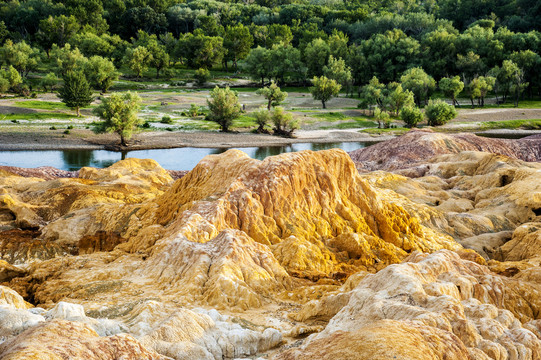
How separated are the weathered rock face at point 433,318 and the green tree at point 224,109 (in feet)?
259

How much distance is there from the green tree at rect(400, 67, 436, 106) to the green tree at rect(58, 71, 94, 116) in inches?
2601

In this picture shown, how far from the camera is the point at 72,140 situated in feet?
271

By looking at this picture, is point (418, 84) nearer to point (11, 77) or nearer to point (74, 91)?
point (74, 91)

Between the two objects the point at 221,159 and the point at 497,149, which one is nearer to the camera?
the point at 221,159

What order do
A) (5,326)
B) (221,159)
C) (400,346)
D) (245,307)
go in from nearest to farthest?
(400,346), (5,326), (245,307), (221,159)

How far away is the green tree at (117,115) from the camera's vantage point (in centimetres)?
7925

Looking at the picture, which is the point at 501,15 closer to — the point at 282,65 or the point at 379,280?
the point at 282,65

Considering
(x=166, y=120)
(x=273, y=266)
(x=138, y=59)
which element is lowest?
(x=273, y=266)

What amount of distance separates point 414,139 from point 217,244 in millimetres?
47869

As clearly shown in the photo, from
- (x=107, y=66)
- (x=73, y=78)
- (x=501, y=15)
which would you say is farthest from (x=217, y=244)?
(x=501, y=15)

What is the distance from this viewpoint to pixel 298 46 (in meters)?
159

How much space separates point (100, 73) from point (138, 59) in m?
22.3

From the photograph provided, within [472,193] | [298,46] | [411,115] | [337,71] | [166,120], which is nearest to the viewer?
[472,193]

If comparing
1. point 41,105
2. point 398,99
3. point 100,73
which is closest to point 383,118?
point 398,99
